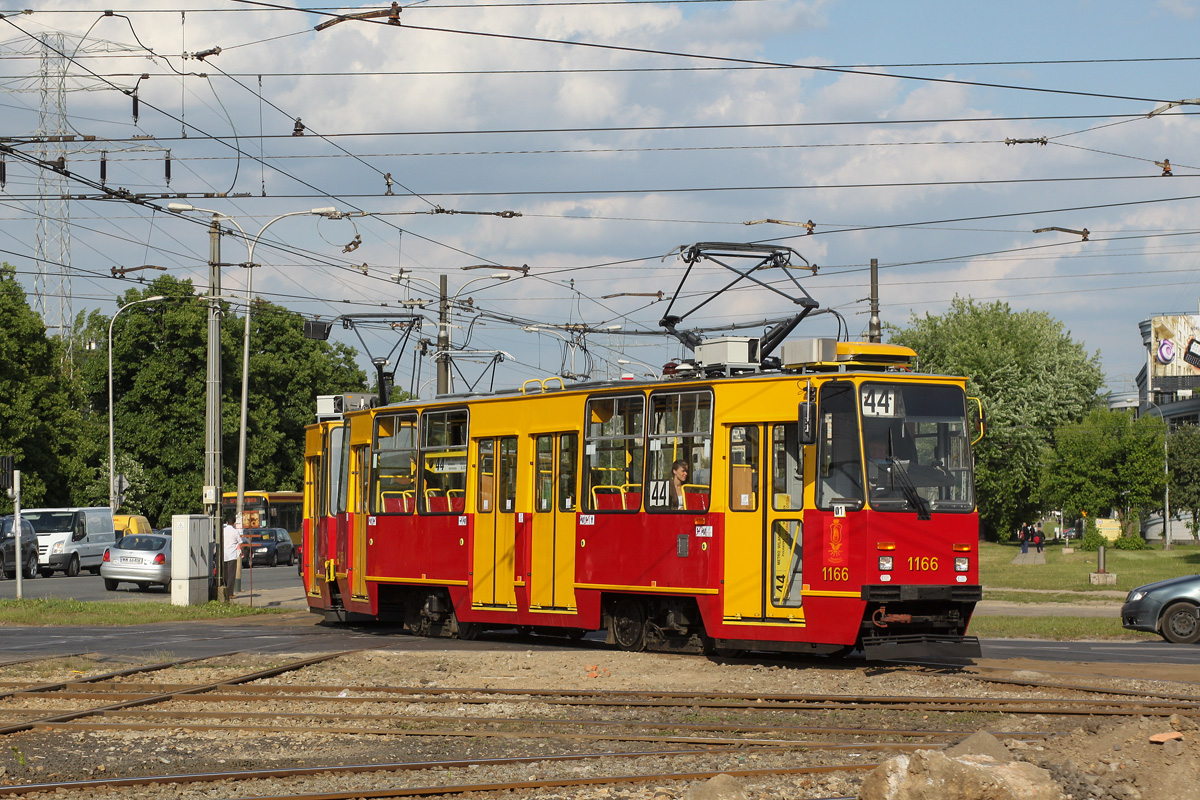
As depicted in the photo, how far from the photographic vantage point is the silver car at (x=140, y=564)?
107 ft

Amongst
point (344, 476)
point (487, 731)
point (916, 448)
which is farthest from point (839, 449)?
point (344, 476)

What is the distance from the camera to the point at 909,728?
10852mm

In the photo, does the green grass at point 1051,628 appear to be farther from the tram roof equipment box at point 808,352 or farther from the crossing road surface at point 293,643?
the tram roof equipment box at point 808,352

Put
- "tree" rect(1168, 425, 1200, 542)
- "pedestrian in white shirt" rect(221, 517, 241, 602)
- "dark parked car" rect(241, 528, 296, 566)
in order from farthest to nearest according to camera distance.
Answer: "tree" rect(1168, 425, 1200, 542)
"dark parked car" rect(241, 528, 296, 566)
"pedestrian in white shirt" rect(221, 517, 241, 602)

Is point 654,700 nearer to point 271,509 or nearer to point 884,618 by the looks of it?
point 884,618

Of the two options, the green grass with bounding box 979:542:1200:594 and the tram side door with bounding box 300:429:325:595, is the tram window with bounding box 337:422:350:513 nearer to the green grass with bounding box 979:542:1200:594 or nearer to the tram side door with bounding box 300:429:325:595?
the tram side door with bounding box 300:429:325:595

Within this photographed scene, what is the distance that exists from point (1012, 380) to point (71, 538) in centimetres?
4286

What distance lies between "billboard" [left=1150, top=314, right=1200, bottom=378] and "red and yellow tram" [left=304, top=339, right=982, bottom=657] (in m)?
82.0

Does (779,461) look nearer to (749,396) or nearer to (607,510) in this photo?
(749,396)

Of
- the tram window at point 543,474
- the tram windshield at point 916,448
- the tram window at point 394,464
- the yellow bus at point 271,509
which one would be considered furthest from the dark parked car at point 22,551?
the tram windshield at point 916,448

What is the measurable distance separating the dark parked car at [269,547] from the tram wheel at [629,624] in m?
37.3

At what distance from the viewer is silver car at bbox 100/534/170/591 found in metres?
32.6

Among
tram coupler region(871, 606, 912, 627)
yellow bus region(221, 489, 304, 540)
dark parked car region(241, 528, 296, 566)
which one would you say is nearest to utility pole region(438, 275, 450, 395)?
tram coupler region(871, 606, 912, 627)

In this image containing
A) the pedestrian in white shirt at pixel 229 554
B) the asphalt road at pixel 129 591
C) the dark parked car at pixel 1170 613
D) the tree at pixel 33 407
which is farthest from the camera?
the tree at pixel 33 407
